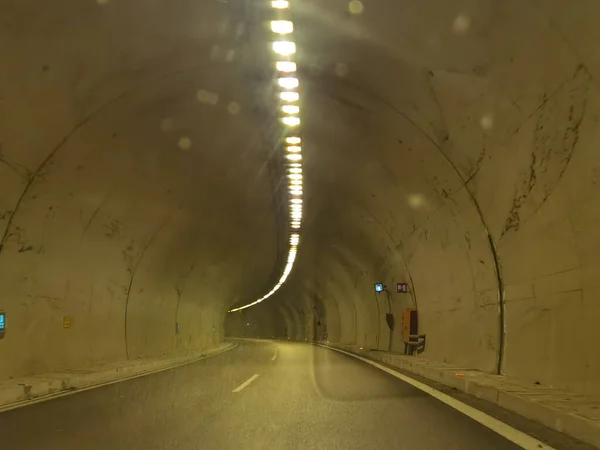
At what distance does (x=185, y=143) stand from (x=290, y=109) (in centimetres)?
294

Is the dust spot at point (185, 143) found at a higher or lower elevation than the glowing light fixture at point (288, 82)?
lower

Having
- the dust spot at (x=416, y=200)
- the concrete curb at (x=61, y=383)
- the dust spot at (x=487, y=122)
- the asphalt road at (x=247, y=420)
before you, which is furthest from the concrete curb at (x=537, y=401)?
the concrete curb at (x=61, y=383)

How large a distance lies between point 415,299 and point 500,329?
315 inches

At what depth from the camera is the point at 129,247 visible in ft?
60.0

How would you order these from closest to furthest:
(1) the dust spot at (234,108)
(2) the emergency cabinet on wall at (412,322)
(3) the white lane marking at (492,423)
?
(3) the white lane marking at (492,423) → (1) the dust spot at (234,108) → (2) the emergency cabinet on wall at (412,322)

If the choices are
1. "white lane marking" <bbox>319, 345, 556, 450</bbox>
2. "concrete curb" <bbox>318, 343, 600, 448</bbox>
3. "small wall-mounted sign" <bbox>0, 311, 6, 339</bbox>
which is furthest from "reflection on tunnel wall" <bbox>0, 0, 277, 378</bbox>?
"concrete curb" <bbox>318, 343, 600, 448</bbox>

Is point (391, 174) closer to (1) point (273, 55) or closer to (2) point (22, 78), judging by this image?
(1) point (273, 55)

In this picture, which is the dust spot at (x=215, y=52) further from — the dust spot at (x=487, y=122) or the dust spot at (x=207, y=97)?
Result: the dust spot at (x=487, y=122)

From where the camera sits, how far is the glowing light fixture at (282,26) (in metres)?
9.42

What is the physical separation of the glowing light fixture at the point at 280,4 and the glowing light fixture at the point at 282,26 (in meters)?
0.44

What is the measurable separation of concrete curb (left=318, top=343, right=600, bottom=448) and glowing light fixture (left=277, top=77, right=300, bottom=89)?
248 inches

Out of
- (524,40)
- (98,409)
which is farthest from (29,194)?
(524,40)

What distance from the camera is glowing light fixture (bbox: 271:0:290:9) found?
8.76 metres

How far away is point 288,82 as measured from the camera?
11734 millimetres
